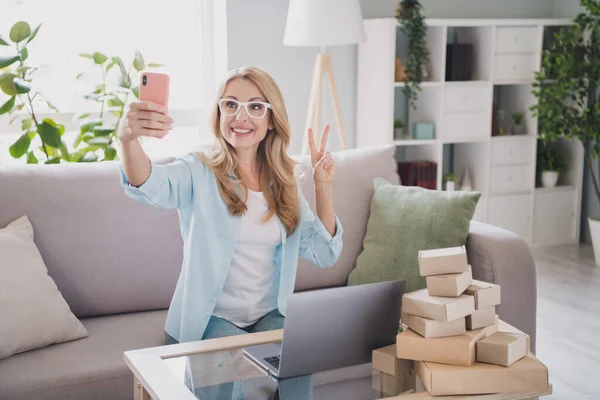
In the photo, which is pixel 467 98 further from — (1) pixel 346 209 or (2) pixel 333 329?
(2) pixel 333 329

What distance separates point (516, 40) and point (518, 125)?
0.53m

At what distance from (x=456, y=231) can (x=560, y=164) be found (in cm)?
283

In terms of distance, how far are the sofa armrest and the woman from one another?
53 centimetres

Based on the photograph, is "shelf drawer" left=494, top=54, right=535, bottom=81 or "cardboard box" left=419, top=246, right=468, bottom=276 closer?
"cardboard box" left=419, top=246, right=468, bottom=276

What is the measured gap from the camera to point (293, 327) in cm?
168

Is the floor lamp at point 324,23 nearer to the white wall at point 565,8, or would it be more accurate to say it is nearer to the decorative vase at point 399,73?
the decorative vase at point 399,73

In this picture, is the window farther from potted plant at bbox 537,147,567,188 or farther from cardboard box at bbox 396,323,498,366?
cardboard box at bbox 396,323,498,366

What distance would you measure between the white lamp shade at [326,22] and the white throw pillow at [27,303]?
6.50 ft

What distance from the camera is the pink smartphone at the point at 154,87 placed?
1.77m

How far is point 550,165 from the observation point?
5137mm

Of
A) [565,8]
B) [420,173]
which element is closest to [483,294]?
[420,173]

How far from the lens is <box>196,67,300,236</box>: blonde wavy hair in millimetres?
2184

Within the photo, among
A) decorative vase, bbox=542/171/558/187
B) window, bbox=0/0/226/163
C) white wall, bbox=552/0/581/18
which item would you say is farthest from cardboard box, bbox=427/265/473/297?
white wall, bbox=552/0/581/18

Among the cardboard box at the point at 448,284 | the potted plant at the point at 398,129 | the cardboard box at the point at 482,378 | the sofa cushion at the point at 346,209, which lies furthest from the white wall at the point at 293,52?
the cardboard box at the point at 482,378
